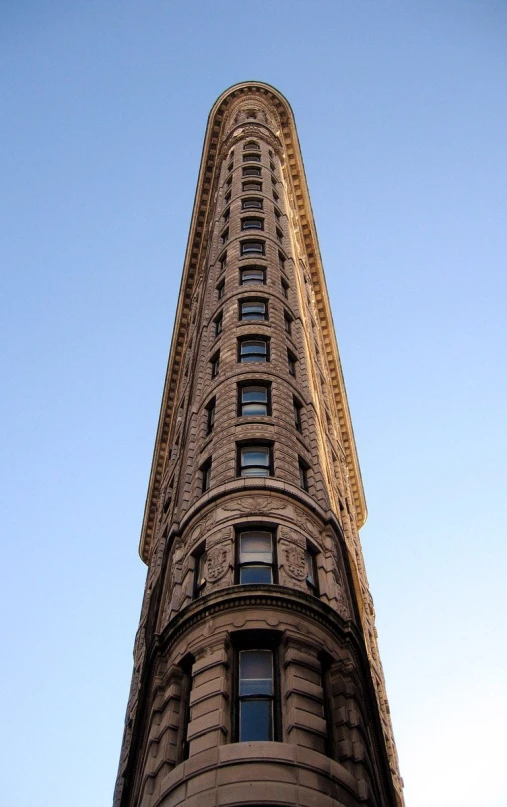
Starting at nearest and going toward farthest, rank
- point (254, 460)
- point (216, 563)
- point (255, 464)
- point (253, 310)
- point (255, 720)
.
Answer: point (255, 720), point (216, 563), point (255, 464), point (254, 460), point (253, 310)

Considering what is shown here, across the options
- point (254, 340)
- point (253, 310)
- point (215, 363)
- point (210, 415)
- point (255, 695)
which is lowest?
point (255, 695)

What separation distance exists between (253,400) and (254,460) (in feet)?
13.1

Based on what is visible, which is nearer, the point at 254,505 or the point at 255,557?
the point at 255,557

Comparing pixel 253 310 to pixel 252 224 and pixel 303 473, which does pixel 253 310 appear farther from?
pixel 303 473

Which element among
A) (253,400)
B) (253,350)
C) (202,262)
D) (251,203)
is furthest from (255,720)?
(202,262)

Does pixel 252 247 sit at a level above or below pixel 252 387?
above

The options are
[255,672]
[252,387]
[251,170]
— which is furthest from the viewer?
[251,170]

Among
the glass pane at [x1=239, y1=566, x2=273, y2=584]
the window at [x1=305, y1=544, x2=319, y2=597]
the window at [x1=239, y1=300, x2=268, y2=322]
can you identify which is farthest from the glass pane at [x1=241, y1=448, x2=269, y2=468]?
the window at [x1=239, y1=300, x2=268, y2=322]

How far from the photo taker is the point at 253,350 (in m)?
35.6

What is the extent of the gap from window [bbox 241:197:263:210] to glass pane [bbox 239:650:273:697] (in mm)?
34591

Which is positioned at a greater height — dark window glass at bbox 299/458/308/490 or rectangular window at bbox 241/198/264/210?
rectangular window at bbox 241/198/264/210

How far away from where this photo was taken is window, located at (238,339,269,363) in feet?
115

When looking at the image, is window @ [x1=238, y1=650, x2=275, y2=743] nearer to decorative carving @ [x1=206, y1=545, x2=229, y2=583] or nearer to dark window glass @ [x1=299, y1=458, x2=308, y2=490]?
decorative carving @ [x1=206, y1=545, x2=229, y2=583]

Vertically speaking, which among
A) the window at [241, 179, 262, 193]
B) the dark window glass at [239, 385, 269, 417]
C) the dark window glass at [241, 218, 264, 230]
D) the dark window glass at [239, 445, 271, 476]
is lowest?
the dark window glass at [239, 445, 271, 476]
